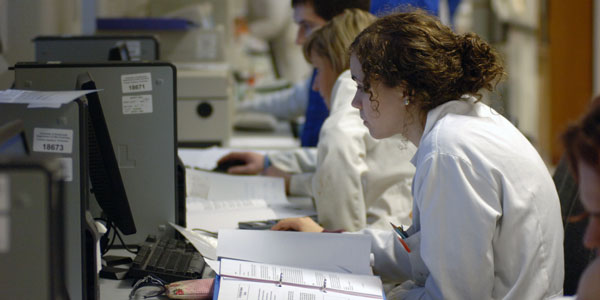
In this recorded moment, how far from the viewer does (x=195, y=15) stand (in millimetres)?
3227

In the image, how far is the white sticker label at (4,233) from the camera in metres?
0.57

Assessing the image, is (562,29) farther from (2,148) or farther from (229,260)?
(2,148)

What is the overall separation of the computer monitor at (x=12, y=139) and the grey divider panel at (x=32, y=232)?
82 mm

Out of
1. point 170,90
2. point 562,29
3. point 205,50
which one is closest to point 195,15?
point 205,50

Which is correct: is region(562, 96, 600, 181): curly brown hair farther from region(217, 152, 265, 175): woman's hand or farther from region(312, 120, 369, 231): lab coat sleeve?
region(217, 152, 265, 175): woman's hand

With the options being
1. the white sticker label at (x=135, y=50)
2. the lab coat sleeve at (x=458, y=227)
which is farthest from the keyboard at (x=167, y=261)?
the white sticker label at (x=135, y=50)

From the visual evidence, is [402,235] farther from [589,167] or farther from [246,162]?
[246,162]

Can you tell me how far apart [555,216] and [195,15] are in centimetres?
239

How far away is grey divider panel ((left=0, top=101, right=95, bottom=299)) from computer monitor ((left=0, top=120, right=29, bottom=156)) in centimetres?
19

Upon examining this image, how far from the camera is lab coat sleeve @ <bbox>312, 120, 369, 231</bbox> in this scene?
1562 mm

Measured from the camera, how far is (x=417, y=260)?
4.00 feet

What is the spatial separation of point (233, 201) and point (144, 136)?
0.45 metres

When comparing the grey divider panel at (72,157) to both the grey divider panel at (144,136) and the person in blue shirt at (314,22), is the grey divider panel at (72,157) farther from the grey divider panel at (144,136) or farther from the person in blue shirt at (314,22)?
the person in blue shirt at (314,22)

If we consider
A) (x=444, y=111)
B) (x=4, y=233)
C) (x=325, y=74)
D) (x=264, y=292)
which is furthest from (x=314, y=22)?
(x=4, y=233)
